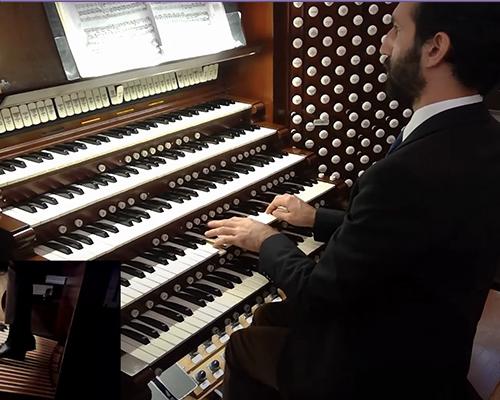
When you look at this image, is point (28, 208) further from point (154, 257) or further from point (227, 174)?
point (227, 174)

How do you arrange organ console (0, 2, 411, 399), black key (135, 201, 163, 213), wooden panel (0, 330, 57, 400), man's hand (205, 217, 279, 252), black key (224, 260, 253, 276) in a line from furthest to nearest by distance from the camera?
black key (224, 260, 253, 276), black key (135, 201, 163, 213), organ console (0, 2, 411, 399), man's hand (205, 217, 279, 252), wooden panel (0, 330, 57, 400)

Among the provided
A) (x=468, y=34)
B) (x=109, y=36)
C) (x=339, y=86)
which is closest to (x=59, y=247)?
(x=109, y=36)

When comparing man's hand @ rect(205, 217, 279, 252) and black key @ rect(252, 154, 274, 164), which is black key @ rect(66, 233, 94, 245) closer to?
man's hand @ rect(205, 217, 279, 252)

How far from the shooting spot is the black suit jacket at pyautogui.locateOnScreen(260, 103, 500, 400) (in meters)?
1.25

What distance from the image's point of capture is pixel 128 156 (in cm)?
209

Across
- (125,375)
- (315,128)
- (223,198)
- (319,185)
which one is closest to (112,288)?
(125,375)

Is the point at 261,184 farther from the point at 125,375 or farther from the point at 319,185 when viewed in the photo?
the point at 125,375

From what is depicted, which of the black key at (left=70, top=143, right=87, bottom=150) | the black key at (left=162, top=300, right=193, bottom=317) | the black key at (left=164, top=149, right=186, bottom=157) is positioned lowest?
the black key at (left=162, top=300, right=193, bottom=317)

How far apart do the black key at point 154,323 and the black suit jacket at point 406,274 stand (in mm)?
423

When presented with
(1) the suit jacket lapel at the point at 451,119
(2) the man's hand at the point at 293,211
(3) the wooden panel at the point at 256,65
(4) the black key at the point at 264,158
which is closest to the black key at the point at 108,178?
(2) the man's hand at the point at 293,211

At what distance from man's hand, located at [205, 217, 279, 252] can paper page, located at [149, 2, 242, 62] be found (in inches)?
31.9

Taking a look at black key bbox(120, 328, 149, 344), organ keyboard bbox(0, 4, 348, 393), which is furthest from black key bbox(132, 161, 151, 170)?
black key bbox(120, 328, 149, 344)

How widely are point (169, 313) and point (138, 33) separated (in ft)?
3.52

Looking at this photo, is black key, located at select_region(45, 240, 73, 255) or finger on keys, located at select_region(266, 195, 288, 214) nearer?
black key, located at select_region(45, 240, 73, 255)
